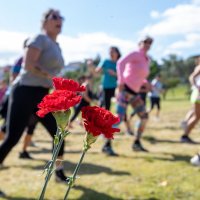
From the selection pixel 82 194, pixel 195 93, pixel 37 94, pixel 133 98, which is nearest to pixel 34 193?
pixel 82 194

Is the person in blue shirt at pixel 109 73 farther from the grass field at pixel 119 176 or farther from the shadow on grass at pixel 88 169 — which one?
the shadow on grass at pixel 88 169

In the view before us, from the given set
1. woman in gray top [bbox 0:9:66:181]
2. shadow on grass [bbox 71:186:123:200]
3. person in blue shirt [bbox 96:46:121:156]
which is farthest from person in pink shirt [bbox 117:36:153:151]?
shadow on grass [bbox 71:186:123:200]

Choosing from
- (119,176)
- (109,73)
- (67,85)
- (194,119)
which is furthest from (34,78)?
(194,119)

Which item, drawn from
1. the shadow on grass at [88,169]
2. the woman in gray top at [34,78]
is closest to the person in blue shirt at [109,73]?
the shadow on grass at [88,169]

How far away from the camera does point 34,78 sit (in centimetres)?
450

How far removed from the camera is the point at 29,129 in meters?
6.56

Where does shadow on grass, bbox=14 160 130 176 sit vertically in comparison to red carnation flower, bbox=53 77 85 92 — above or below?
below

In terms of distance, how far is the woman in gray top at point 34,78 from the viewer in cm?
430

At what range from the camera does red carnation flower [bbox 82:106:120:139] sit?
1.54 metres

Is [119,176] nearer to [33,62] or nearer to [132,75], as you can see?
[33,62]

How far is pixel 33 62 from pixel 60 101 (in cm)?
299

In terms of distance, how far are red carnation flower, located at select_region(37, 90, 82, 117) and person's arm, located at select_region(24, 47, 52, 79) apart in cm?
290

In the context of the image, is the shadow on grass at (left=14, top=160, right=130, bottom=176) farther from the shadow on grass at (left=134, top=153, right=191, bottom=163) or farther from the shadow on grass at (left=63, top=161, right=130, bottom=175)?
the shadow on grass at (left=134, top=153, right=191, bottom=163)

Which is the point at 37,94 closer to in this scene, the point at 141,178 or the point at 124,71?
the point at 141,178
